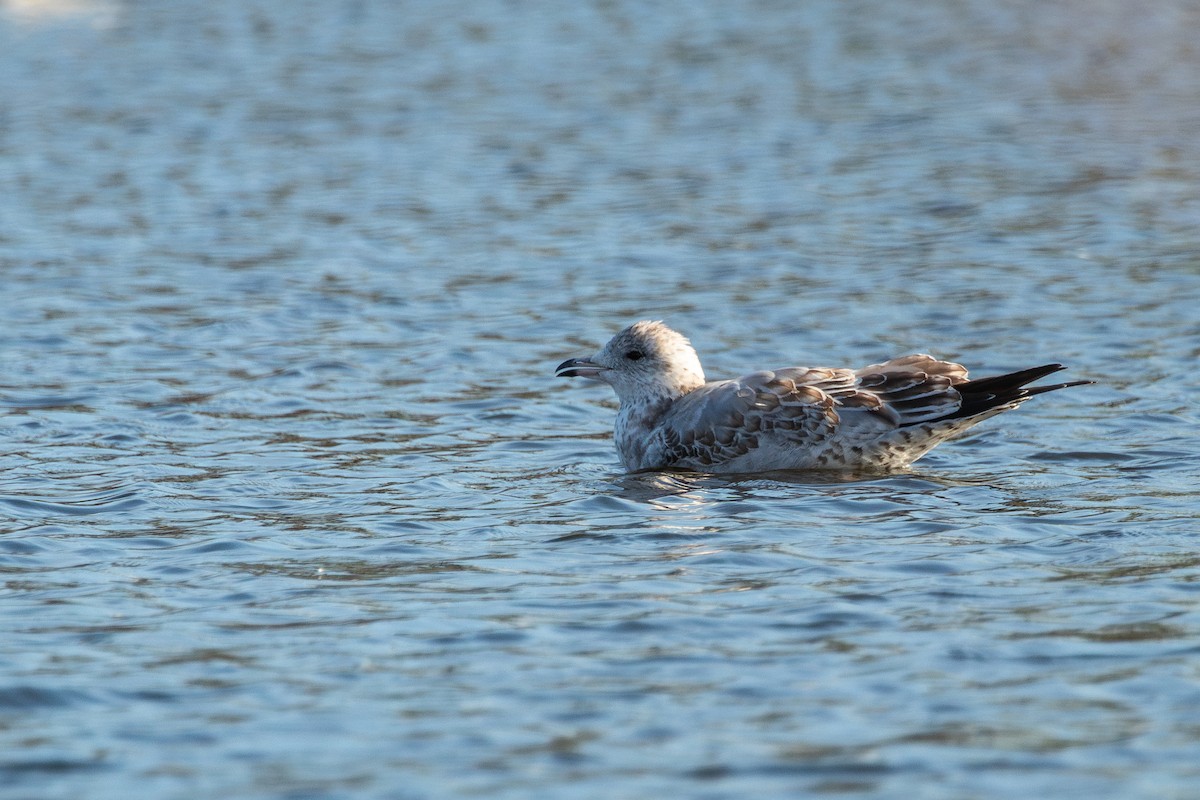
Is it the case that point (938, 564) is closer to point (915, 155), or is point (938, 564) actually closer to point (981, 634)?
point (981, 634)

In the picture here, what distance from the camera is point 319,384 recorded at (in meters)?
13.8

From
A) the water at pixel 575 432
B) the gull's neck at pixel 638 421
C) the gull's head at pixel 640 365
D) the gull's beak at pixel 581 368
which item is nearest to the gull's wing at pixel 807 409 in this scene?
the gull's neck at pixel 638 421

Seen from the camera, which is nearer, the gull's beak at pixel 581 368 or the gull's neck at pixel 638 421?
the gull's neck at pixel 638 421

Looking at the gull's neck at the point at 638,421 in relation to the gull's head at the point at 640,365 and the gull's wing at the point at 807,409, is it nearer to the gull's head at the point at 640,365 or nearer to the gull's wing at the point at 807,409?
the gull's head at the point at 640,365

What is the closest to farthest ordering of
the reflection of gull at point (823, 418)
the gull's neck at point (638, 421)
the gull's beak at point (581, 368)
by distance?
the reflection of gull at point (823, 418), the gull's neck at point (638, 421), the gull's beak at point (581, 368)

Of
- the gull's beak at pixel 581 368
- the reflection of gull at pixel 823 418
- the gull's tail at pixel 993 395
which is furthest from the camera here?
the gull's beak at pixel 581 368

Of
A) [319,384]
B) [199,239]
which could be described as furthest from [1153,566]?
[199,239]

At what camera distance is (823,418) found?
37.0 ft

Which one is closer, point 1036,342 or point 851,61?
point 1036,342

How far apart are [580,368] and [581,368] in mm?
10

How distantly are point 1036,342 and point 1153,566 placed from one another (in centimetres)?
583

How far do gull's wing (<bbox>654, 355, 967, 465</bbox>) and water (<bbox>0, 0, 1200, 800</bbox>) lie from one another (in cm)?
32

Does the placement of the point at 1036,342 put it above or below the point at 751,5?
below

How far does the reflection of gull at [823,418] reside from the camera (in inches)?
439
